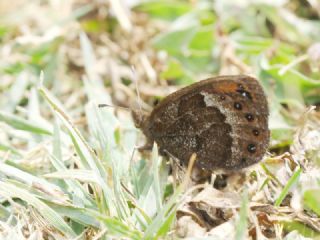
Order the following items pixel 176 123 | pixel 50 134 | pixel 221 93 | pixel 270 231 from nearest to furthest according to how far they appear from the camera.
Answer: pixel 270 231 < pixel 221 93 < pixel 176 123 < pixel 50 134

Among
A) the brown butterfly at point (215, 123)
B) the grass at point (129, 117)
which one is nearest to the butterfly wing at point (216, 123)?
the brown butterfly at point (215, 123)

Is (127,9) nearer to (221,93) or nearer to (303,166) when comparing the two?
(221,93)

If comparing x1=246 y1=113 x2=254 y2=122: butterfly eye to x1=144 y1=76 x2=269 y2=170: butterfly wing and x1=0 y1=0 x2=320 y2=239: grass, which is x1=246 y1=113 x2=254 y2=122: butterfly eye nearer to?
x1=144 y1=76 x2=269 y2=170: butterfly wing

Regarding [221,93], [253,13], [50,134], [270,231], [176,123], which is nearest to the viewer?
[270,231]

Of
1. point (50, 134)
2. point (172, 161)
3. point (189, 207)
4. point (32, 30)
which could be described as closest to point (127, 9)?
point (32, 30)

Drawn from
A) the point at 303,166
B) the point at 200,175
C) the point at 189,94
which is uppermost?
the point at 189,94

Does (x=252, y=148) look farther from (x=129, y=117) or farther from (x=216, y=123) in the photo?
(x=129, y=117)

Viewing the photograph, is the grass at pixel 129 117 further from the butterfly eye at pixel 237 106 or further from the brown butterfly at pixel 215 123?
the butterfly eye at pixel 237 106

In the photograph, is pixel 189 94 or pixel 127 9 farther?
pixel 127 9
